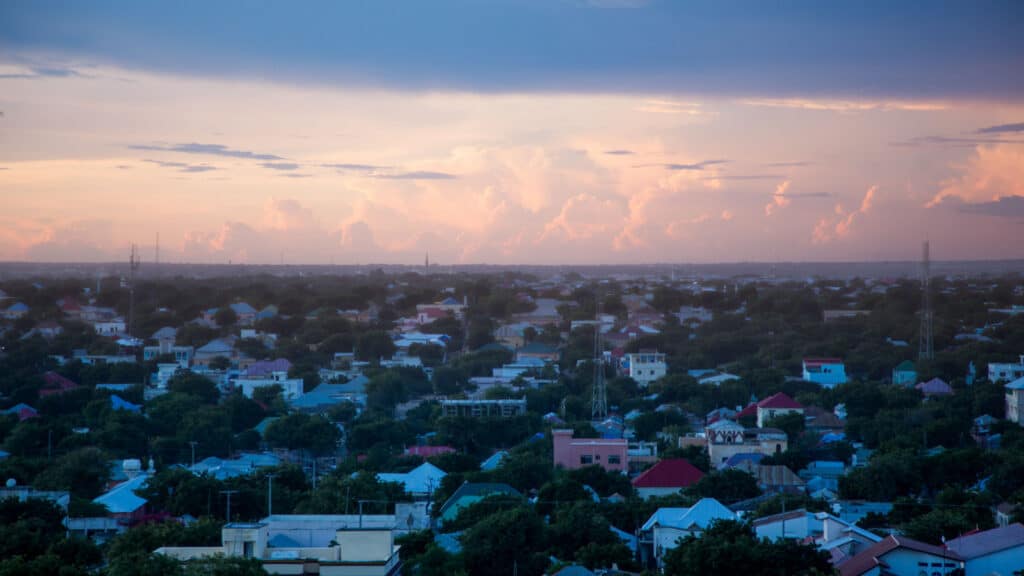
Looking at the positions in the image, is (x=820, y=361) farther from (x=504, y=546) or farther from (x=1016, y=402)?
(x=504, y=546)

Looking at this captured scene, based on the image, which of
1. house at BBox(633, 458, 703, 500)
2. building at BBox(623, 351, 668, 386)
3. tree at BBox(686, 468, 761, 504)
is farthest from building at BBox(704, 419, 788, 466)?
building at BBox(623, 351, 668, 386)

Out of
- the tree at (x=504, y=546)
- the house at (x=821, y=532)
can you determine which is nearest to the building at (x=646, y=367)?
the house at (x=821, y=532)

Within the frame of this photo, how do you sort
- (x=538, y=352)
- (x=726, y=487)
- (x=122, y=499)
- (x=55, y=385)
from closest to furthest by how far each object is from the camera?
(x=122, y=499)
(x=726, y=487)
(x=55, y=385)
(x=538, y=352)

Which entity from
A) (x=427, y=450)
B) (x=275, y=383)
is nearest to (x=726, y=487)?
(x=427, y=450)

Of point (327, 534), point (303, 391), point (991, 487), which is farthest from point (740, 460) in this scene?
point (303, 391)

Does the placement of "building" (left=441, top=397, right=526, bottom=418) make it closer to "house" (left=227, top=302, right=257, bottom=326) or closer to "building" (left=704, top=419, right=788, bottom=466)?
"building" (left=704, top=419, right=788, bottom=466)

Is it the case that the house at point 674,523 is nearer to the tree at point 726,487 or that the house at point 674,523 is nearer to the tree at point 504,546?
the tree at point 504,546

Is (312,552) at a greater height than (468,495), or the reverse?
(312,552)

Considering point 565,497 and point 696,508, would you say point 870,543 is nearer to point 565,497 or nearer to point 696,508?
point 696,508
